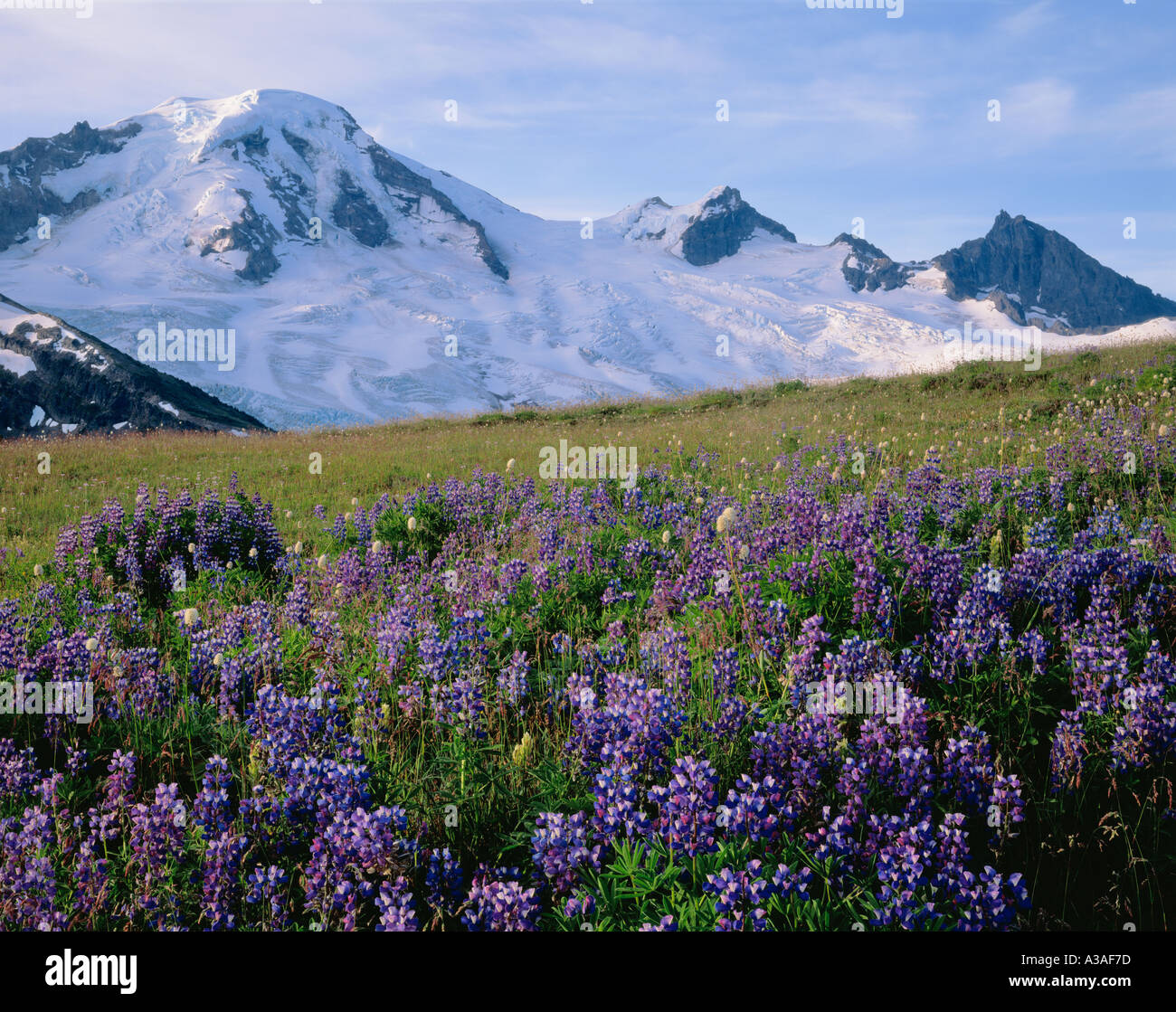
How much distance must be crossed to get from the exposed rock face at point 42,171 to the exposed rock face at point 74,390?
15657 cm

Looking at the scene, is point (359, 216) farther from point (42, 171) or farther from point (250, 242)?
point (42, 171)

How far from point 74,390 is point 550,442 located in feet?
95.9

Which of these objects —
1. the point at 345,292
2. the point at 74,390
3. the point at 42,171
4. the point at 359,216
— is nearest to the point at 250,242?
the point at 345,292

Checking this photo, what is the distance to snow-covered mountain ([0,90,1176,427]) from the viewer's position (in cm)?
10256

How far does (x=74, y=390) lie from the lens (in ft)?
110

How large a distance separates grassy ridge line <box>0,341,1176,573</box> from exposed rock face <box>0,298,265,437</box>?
1430cm

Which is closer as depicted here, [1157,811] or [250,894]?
[250,894]

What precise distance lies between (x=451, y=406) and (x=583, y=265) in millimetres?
101084

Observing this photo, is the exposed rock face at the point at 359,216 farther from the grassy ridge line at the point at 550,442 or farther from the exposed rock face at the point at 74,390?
the grassy ridge line at the point at 550,442

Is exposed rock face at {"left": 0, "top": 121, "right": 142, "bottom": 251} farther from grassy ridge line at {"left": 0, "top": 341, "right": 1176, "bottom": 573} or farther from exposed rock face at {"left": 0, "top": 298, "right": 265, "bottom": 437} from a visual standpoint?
grassy ridge line at {"left": 0, "top": 341, "right": 1176, "bottom": 573}

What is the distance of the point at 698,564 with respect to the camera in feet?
16.3

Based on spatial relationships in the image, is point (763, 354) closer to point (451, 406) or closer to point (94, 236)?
point (451, 406)

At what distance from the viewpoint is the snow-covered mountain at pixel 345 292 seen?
336 ft
